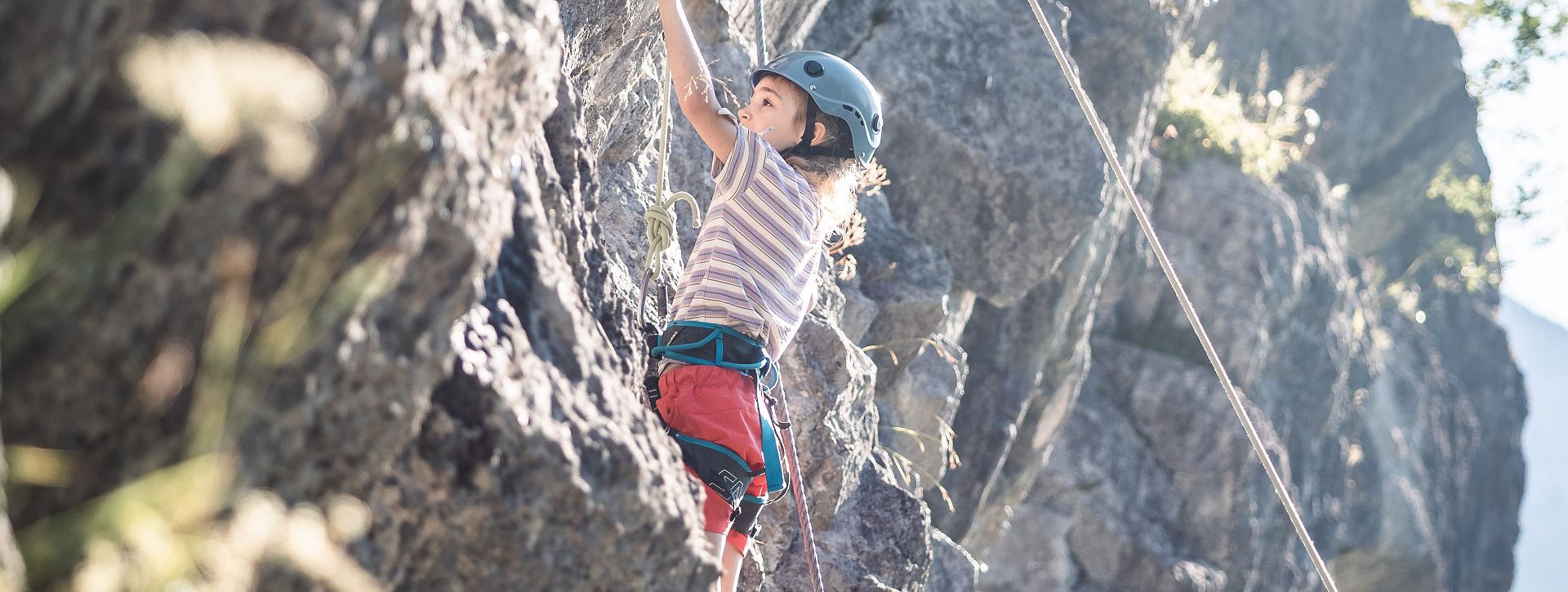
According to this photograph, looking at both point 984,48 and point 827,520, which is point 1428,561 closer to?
point 984,48

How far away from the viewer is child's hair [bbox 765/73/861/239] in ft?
12.8

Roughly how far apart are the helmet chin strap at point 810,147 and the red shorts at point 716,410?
2.56 ft

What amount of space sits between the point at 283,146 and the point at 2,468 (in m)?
0.46

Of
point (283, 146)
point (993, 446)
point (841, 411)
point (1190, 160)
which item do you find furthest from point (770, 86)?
point (1190, 160)

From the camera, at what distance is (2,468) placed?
139cm

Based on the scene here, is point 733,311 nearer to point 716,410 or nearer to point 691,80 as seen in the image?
point 716,410

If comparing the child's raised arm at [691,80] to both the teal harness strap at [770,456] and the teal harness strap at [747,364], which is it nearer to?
the teal harness strap at [747,364]

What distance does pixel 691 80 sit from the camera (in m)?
3.44

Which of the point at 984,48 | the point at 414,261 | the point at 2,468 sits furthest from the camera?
the point at 984,48

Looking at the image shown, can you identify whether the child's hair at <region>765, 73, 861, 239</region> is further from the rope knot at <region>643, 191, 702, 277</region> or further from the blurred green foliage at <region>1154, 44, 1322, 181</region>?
the blurred green foliage at <region>1154, 44, 1322, 181</region>

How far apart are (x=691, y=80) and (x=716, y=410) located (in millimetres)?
875

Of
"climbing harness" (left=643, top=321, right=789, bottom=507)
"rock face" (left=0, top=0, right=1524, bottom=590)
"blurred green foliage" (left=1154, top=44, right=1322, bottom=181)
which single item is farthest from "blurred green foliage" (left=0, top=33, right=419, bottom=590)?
"blurred green foliage" (left=1154, top=44, right=1322, bottom=181)

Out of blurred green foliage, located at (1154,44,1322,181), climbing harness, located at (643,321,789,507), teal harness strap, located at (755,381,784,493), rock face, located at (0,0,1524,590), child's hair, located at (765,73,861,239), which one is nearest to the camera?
rock face, located at (0,0,1524,590)

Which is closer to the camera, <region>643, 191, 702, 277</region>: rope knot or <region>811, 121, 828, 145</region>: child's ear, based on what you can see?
<region>643, 191, 702, 277</region>: rope knot
